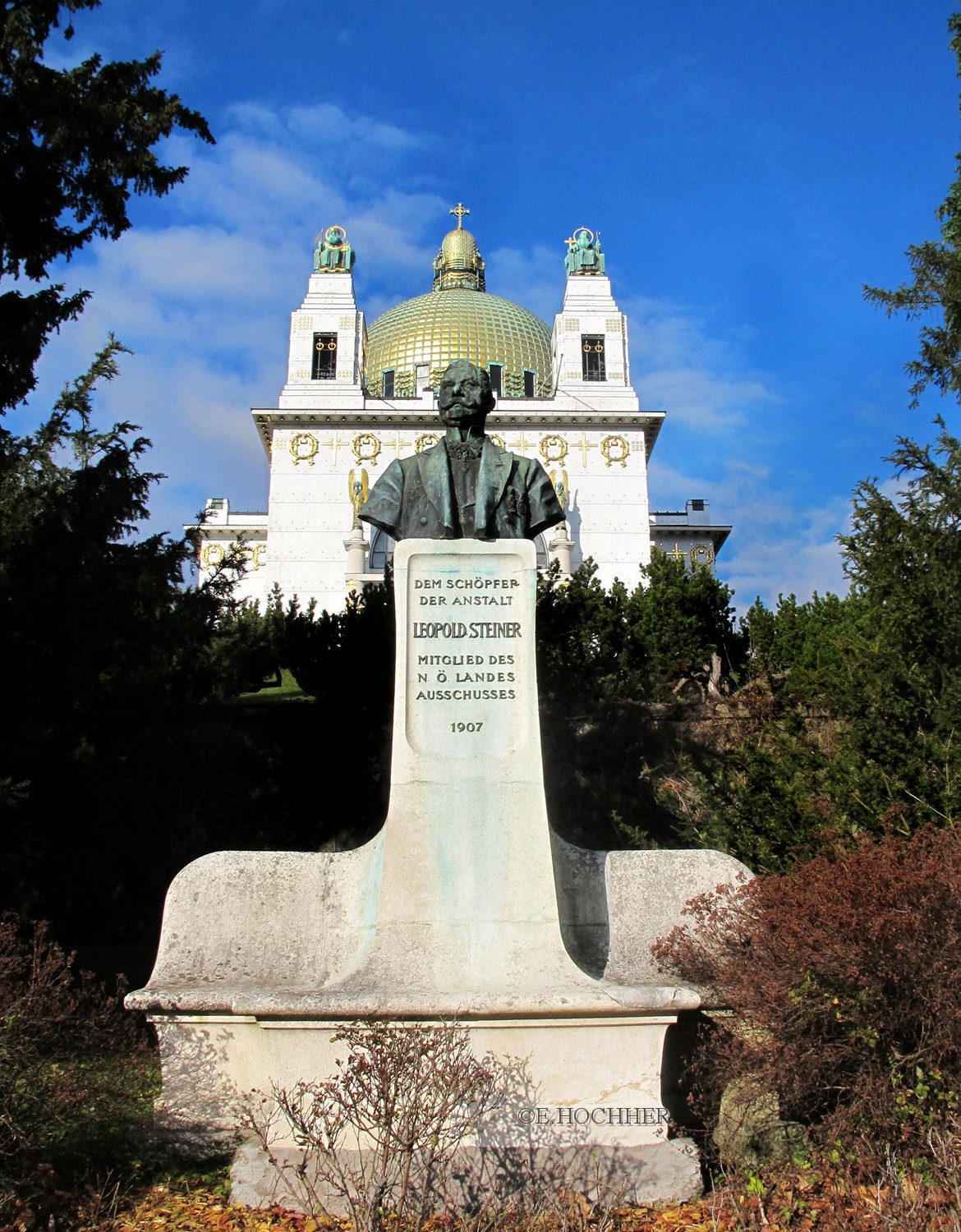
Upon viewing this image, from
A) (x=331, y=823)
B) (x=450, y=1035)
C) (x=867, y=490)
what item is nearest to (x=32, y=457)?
(x=331, y=823)

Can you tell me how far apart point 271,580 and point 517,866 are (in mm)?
49280

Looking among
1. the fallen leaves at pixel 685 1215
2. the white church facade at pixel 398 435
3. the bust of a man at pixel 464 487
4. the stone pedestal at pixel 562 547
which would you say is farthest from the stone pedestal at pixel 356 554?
the fallen leaves at pixel 685 1215

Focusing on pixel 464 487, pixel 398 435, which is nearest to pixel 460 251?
pixel 398 435

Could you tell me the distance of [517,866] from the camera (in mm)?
6344

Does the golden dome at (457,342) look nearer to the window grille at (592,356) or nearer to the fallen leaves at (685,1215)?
the window grille at (592,356)

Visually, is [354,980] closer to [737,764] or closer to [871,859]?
[871,859]

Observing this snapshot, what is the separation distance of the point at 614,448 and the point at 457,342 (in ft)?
39.6

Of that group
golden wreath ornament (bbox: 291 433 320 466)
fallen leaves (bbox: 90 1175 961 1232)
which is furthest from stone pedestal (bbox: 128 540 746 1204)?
golden wreath ornament (bbox: 291 433 320 466)

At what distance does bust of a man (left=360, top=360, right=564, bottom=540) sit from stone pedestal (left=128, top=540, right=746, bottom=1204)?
0.36 m

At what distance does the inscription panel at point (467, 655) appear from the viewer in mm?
6602

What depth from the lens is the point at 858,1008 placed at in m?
5.44

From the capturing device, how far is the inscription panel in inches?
260

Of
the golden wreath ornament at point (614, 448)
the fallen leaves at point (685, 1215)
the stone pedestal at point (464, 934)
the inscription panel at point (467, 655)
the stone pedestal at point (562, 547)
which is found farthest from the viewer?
the golden wreath ornament at point (614, 448)

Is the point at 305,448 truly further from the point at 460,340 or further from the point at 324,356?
the point at 460,340
